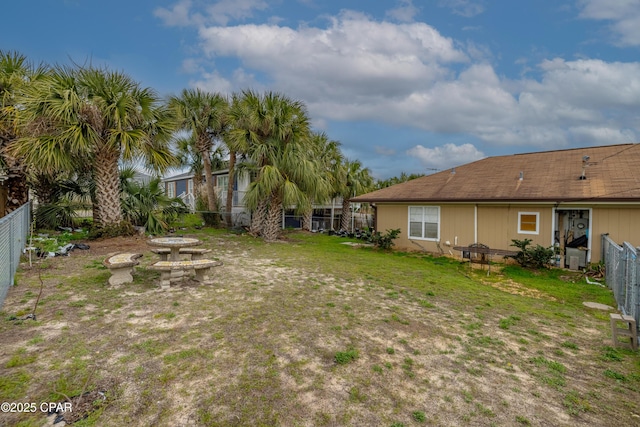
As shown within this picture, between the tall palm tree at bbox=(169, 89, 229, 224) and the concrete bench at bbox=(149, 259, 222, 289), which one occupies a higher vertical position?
the tall palm tree at bbox=(169, 89, 229, 224)

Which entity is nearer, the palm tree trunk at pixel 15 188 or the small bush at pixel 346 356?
the small bush at pixel 346 356

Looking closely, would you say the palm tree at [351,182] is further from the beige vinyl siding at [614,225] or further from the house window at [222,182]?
the beige vinyl siding at [614,225]

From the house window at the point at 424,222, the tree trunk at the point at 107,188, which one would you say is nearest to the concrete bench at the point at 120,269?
the tree trunk at the point at 107,188

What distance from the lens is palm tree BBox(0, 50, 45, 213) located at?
31.7ft

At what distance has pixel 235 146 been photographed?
13492mm

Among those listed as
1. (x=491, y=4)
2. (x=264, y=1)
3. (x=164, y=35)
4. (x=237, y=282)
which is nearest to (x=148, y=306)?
(x=237, y=282)

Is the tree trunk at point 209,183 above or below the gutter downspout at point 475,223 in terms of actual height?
above

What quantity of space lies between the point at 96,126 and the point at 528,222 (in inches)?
564

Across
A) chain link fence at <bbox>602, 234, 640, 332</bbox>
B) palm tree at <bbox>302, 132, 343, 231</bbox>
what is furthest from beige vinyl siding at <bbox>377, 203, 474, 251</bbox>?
palm tree at <bbox>302, 132, 343, 231</bbox>

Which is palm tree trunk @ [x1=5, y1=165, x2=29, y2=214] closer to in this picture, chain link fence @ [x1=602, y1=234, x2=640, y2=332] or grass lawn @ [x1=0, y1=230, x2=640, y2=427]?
grass lawn @ [x1=0, y1=230, x2=640, y2=427]

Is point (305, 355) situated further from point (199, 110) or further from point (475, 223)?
point (199, 110)

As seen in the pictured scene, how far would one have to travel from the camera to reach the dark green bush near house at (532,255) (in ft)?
30.0

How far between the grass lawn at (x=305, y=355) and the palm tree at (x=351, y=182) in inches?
480

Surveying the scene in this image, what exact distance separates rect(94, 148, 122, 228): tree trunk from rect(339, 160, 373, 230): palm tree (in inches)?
453
